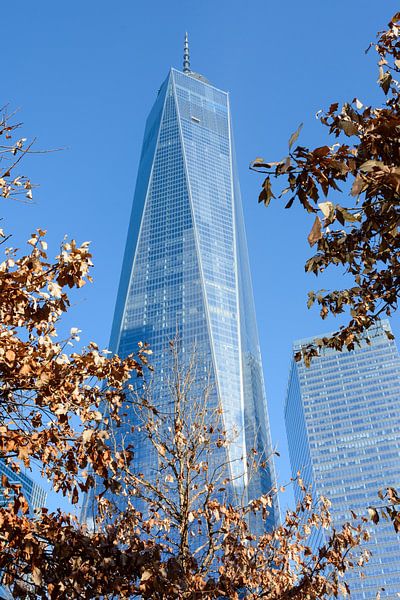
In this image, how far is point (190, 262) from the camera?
160 metres

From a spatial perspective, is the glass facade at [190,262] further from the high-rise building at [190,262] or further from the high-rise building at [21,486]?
the high-rise building at [21,486]

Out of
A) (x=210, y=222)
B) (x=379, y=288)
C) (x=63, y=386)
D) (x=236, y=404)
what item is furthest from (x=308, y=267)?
(x=210, y=222)

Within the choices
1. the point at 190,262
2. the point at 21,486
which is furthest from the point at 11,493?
the point at 190,262

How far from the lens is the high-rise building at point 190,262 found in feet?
475

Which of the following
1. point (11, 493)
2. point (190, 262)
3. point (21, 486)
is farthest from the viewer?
point (190, 262)

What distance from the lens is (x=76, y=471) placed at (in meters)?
5.68

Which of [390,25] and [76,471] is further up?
[390,25]

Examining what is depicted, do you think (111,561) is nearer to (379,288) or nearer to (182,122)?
(379,288)

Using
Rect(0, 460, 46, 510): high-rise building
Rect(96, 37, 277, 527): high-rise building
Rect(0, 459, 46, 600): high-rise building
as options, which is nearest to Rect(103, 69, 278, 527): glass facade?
Rect(96, 37, 277, 527): high-rise building

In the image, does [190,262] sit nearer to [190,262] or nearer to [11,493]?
[190,262]

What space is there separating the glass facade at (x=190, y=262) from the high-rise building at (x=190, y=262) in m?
0.28

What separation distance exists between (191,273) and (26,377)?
15283 centimetres

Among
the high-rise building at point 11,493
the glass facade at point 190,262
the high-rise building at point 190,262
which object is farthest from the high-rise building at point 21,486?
the high-rise building at point 190,262

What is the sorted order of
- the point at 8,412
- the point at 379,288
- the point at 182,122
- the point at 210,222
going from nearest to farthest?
the point at 8,412 → the point at 379,288 → the point at 210,222 → the point at 182,122
